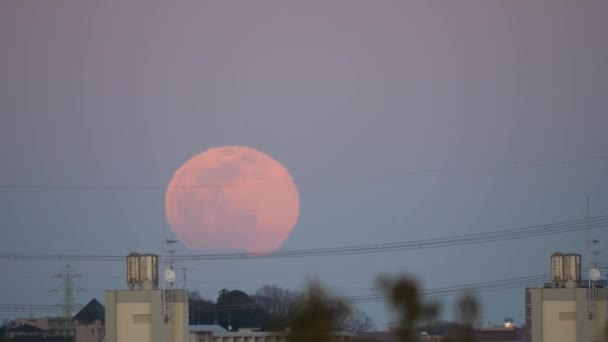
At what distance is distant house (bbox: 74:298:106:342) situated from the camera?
146750 mm

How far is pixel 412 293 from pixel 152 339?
159 ft

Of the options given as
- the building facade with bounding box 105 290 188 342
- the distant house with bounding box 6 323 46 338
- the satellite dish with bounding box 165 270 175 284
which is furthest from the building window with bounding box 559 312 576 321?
the distant house with bounding box 6 323 46 338

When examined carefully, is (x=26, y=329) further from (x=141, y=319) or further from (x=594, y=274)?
(x=594, y=274)

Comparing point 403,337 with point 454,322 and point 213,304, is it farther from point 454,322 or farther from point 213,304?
point 213,304

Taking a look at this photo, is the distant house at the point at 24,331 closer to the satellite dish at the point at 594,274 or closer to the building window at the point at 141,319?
the building window at the point at 141,319

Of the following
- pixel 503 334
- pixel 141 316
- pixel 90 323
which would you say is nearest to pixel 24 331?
pixel 90 323

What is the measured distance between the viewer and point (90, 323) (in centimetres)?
15112

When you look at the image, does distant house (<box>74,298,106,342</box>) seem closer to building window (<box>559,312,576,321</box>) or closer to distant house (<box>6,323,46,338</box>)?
distant house (<box>6,323,46,338</box>)

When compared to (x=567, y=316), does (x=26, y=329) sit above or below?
below

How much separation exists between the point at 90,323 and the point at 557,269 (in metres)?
91.0

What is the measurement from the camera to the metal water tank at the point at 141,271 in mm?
66688

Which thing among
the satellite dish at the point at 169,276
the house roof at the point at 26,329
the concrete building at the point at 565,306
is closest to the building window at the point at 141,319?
the satellite dish at the point at 169,276

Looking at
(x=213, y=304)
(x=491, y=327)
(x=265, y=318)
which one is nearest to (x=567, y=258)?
(x=491, y=327)

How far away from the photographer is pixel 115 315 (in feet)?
214
